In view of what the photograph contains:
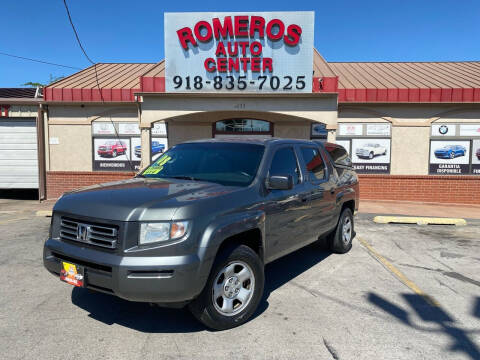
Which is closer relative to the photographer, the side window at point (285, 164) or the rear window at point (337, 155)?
the side window at point (285, 164)

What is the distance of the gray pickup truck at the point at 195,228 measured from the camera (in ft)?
9.64

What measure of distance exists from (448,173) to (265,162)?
34.4ft

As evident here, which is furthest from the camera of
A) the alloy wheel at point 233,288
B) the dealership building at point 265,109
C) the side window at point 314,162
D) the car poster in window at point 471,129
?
the car poster in window at point 471,129

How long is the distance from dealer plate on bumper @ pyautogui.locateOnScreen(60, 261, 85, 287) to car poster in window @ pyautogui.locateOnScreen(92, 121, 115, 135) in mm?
10114

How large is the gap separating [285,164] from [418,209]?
26.7 ft

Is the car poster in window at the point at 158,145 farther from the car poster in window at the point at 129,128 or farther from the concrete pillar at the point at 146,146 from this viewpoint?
the concrete pillar at the point at 146,146

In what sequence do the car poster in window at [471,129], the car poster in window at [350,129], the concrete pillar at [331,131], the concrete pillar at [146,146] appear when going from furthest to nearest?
the car poster in window at [350,129] < the car poster in window at [471,129] < the concrete pillar at [146,146] < the concrete pillar at [331,131]

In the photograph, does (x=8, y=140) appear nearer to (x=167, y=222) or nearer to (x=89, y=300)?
(x=89, y=300)

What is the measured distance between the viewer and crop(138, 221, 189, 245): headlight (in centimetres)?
297

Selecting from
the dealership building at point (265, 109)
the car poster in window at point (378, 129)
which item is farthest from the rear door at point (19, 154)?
the car poster in window at point (378, 129)

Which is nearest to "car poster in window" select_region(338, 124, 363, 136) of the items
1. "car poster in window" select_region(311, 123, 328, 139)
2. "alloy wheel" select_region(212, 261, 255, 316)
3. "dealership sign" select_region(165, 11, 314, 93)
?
"car poster in window" select_region(311, 123, 328, 139)

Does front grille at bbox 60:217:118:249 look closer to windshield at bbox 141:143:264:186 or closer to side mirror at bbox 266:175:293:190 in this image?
windshield at bbox 141:143:264:186

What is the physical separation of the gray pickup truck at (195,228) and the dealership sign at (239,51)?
6273 mm

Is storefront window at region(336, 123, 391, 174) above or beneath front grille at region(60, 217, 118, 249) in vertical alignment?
above
